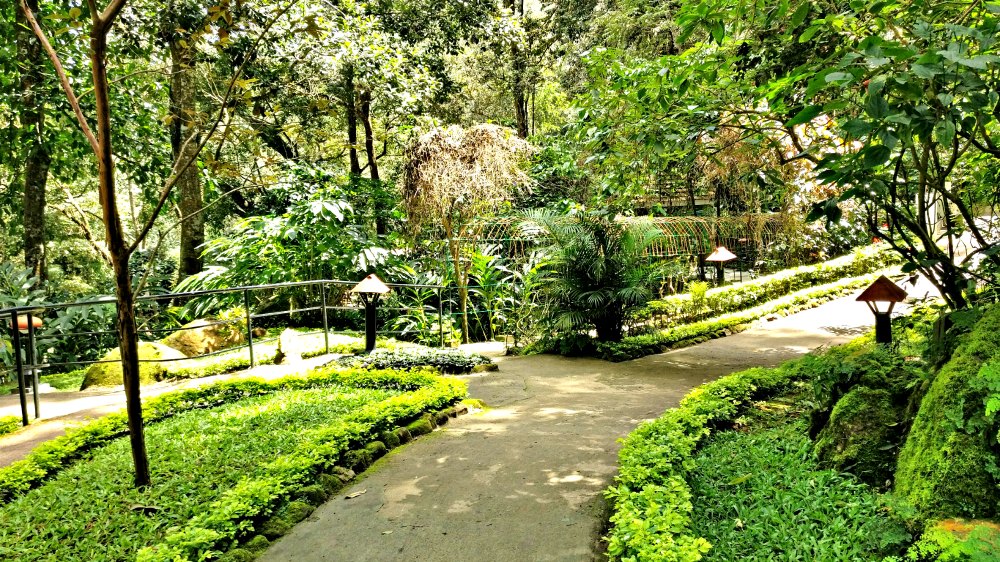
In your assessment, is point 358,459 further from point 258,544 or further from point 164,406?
point 164,406

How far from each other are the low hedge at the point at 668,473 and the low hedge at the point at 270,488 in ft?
6.02

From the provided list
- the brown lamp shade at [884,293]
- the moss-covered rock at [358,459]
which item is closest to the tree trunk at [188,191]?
the moss-covered rock at [358,459]

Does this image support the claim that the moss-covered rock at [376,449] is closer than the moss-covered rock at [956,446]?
No

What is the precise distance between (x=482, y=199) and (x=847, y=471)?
23.7 ft

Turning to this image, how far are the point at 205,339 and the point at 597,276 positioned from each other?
6.34 metres

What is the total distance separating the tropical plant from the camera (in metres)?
8.55

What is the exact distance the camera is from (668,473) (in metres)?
3.18

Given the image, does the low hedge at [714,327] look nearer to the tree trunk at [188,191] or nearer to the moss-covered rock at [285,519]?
the moss-covered rock at [285,519]

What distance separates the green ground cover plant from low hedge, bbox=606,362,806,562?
187 cm

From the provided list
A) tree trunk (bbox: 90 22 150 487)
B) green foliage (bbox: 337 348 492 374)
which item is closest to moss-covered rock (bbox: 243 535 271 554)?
tree trunk (bbox: 90 22 150 487)

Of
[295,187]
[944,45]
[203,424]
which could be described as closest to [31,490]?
[203,424]

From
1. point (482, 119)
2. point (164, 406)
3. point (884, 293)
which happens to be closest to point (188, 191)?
point (164, 406)

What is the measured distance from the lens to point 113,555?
2.74m

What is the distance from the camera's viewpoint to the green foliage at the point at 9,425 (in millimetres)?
5043
